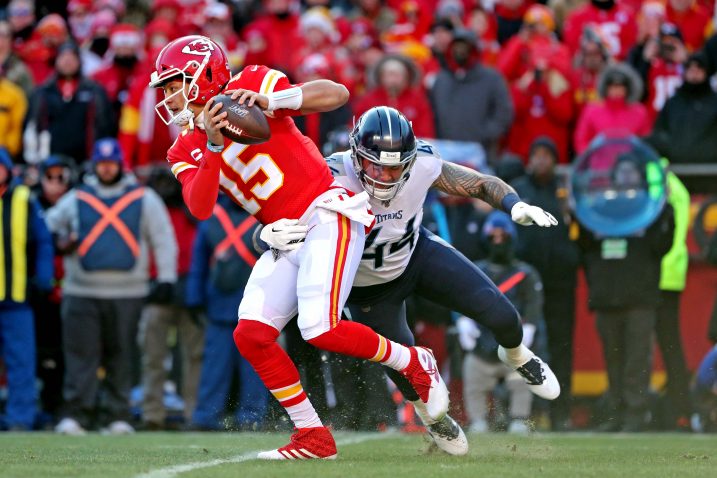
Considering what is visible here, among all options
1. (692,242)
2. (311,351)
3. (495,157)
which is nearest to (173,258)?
(311,351)

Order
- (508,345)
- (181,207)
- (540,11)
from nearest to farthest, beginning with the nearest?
(508,345), (181,207), (540,11)

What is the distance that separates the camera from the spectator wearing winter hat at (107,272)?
34.0ft

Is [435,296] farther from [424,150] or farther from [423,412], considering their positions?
[424,150]

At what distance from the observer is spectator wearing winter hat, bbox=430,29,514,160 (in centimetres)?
1169

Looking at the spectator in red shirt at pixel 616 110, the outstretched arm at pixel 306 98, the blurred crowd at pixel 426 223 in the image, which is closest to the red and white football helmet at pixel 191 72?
the outstretched arm at pixel 306 98

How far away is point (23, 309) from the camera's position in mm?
10414

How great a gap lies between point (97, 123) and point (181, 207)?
1.20 meters

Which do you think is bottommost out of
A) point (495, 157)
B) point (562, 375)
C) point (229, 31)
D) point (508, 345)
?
point (562, 375)

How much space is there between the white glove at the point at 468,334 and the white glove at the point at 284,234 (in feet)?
12.0

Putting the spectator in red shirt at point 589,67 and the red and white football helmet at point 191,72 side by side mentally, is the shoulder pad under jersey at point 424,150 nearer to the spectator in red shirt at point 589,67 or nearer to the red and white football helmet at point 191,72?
the red and white football helmet at point 191,72

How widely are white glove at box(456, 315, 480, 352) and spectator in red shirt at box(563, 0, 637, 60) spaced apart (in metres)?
3.54

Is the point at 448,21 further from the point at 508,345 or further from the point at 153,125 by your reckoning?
the point at 508,345

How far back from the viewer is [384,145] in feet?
21.6

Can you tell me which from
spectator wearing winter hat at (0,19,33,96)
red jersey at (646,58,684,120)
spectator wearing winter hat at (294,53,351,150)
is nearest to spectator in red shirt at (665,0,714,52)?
red jersey at (646,58,684,120)
